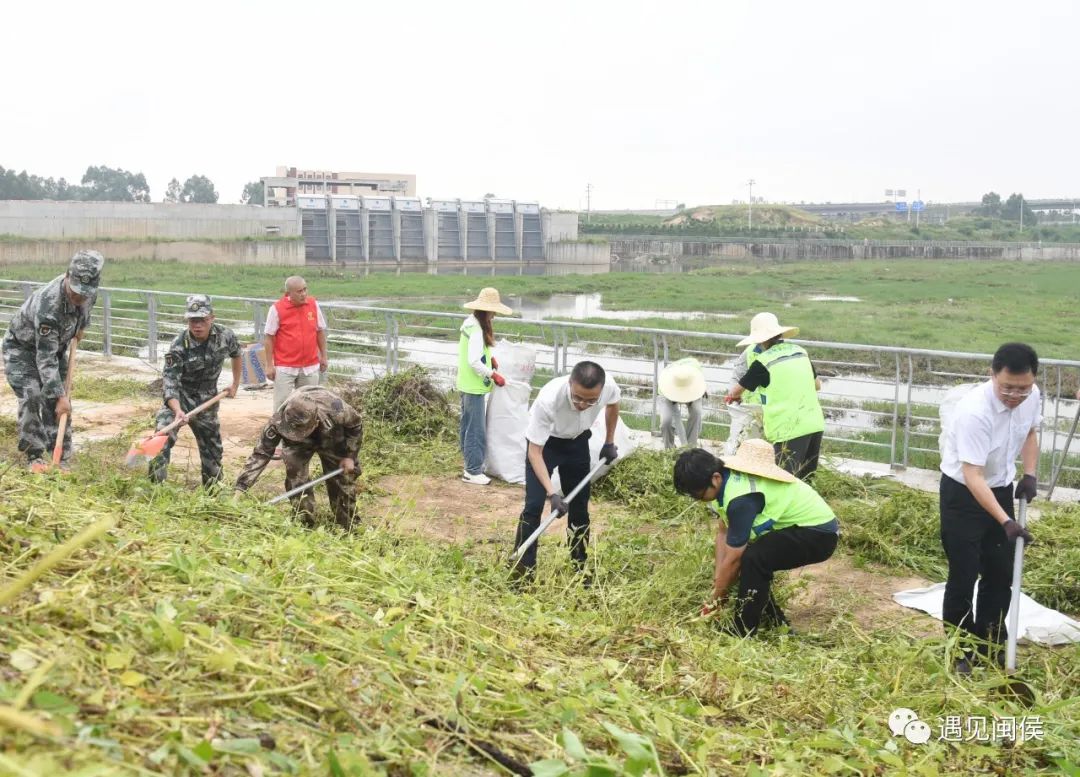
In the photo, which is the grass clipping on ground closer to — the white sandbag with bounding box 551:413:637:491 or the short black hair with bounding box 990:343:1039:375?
the short black hair with bounding box 990:343:1039:375

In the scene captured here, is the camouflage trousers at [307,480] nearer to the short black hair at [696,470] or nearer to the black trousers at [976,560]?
the short black hair at [696,470]

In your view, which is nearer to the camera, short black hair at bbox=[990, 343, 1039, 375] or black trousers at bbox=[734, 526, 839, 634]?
short black hair at bbox=[990, 343, 1039, 375]

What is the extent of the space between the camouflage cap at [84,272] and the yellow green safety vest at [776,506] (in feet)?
13.1

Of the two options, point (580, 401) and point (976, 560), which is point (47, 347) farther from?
point (976, 560)

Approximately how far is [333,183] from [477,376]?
7849cm

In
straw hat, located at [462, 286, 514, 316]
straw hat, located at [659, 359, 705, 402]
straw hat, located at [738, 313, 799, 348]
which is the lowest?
straw hat, located at [659, 359, 705, 402]

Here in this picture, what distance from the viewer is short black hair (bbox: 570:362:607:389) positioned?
547 centimetres

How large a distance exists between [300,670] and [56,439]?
518 cm

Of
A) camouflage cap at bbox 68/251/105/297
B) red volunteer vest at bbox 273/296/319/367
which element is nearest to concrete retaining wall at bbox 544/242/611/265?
red volunteer vest at bbox 273/296/319/367

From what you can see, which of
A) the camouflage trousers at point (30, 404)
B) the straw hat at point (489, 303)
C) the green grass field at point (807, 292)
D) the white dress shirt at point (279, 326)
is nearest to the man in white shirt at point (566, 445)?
the straw hat at point (489, 303)

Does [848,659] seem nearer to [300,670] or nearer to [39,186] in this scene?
[300,670]

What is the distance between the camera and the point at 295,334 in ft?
29.7

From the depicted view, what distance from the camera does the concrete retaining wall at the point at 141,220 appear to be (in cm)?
3891

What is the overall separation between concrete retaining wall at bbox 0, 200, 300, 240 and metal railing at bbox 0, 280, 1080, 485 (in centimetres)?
2263
